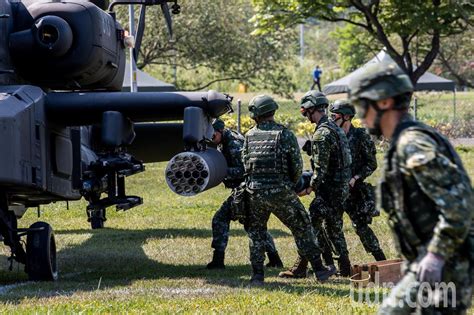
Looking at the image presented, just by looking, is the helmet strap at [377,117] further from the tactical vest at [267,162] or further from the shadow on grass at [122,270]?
the tactical vest at [267,162]

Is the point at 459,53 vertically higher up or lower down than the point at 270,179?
higher up

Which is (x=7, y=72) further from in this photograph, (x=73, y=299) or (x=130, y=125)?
(x=73, y=299)

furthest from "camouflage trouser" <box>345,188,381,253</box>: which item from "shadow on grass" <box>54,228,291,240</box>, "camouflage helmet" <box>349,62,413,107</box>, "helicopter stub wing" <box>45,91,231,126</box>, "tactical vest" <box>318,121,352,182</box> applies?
"camouflage helmet" <box>349,62,413,107</box>

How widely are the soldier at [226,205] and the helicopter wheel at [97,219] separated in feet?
16.0

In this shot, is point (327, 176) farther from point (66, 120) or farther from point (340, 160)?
point (66, 120)

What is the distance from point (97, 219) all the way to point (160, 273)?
5.63 meters

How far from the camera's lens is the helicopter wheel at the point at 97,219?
17812mm

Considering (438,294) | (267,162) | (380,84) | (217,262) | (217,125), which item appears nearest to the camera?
(438,294)

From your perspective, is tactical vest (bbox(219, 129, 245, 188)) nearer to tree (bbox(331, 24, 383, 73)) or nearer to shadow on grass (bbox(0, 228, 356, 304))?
shadow on grass (bbox(0, 228, 356, 304))

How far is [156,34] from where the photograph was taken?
40469mm

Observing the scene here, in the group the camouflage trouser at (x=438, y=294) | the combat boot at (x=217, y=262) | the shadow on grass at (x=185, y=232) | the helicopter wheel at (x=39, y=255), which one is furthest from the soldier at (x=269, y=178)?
the shadow on grass at (x=185, y=232)

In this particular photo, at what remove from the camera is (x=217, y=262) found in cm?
1295

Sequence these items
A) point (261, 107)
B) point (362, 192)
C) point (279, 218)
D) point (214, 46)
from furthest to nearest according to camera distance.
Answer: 1. point (214, 46)
2. point (362, 192)
3. point (279, 218)
4. point (261, 107)

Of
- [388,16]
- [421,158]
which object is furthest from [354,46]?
[421,158]
